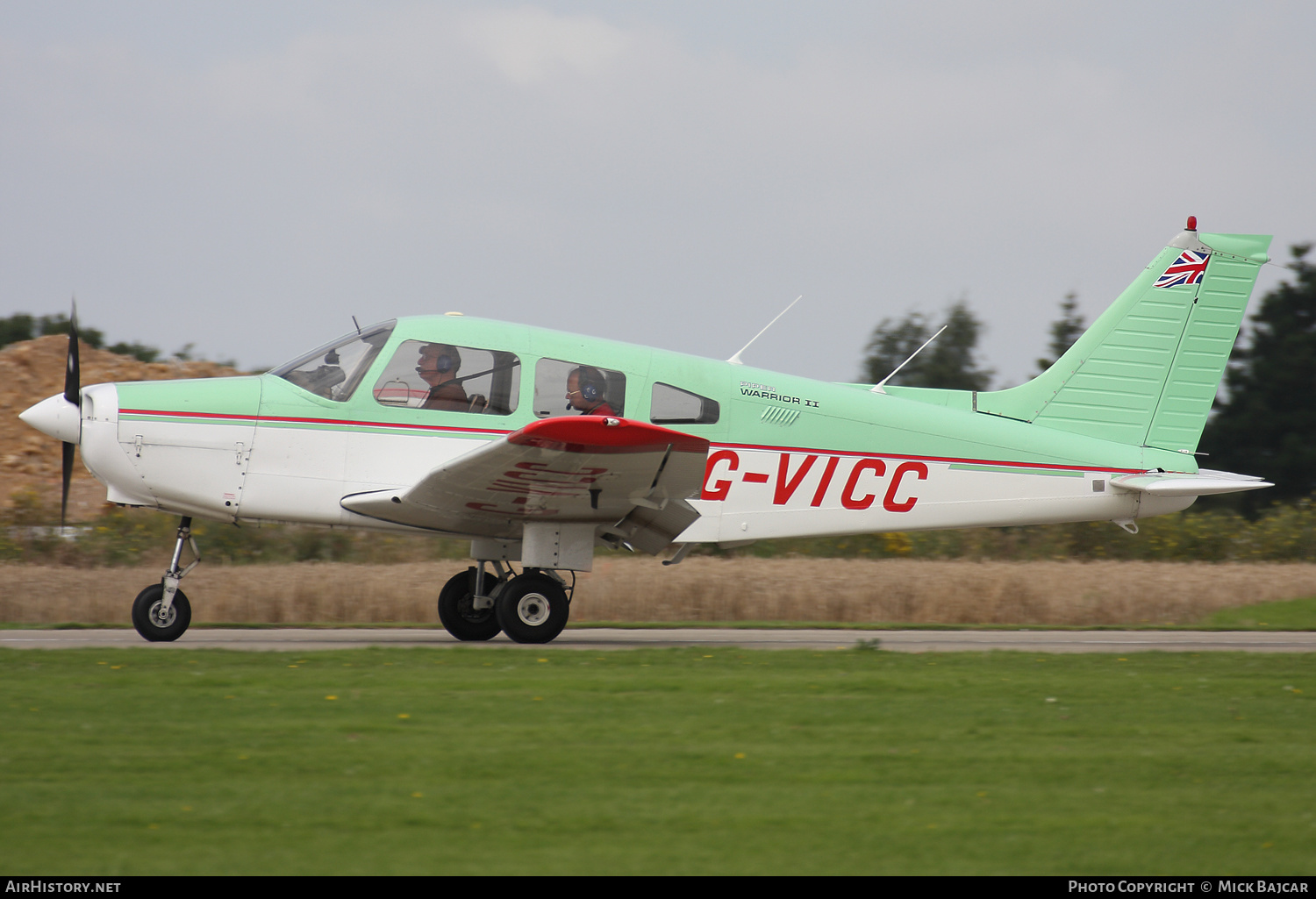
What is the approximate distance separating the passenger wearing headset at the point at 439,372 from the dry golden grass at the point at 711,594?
4.30 m

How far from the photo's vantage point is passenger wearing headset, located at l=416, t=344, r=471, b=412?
9023 millimetres

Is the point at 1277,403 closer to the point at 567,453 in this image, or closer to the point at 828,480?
the point at 828,480

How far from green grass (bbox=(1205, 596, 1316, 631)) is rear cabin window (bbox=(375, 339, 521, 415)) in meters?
8.06

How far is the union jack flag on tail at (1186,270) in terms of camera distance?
10625mm

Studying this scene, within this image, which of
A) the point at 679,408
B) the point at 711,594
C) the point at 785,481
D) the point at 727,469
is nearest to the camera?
the point at 679,408

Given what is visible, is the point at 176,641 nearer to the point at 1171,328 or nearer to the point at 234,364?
the point at 1171,328

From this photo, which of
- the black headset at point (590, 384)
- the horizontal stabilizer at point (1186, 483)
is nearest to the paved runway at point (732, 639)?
the horizontal stabilizer at point (1186, 483)

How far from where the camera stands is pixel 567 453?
8.15m

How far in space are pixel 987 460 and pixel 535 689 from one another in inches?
197

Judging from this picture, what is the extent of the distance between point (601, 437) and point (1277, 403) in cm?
3090

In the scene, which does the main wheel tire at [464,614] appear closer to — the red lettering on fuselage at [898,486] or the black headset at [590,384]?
the black headset at [590,384]

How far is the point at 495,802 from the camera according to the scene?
444 cm

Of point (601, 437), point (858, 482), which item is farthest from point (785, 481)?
point (601, 437)

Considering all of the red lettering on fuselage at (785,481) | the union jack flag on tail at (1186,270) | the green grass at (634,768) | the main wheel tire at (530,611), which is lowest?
the main wheel tire at (530,611)
